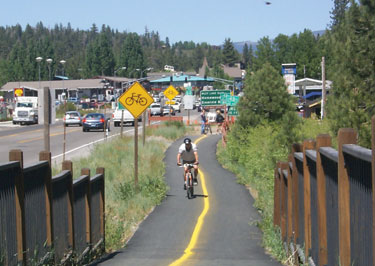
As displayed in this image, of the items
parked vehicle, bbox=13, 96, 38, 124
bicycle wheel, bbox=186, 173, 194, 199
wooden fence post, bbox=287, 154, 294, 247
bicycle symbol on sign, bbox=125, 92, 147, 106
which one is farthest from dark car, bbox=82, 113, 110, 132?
wooden fence post, bbox=287, 154, 294, 247

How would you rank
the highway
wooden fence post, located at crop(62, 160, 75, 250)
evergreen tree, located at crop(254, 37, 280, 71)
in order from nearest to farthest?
wooden fence post, located at crop(62, 160, 75, 250)
the highway
evergreen tree, located at crop(254, 37, 280, 71)

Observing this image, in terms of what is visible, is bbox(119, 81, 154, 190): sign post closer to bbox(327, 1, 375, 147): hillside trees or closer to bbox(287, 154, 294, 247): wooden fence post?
bbox(327, 1, 375, 147): hillside trees

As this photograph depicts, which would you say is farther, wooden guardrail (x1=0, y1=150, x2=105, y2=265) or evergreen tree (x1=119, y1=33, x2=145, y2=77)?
evergreen tree (x1=119, y1=33, x2=145, y2=77)

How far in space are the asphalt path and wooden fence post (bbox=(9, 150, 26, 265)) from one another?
3.41 metres

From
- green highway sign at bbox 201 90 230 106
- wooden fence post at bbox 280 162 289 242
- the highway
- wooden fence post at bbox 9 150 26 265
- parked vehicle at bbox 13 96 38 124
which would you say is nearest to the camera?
wooden fence post at bbox 9 150 26 265

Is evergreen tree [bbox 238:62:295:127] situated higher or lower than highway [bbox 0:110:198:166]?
higher

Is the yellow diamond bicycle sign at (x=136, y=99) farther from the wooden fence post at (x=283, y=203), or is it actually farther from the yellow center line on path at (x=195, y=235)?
the wooden fence post at (x=283, y=203)

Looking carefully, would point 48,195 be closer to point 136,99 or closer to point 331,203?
point 331,203

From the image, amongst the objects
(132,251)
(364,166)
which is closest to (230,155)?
(132,251)

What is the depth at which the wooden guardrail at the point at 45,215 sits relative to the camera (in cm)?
618

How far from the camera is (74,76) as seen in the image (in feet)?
635

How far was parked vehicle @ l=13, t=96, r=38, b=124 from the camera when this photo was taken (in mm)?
67438

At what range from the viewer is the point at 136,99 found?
18906mm

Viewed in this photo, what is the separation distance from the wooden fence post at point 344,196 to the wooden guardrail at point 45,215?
291 centimetres
